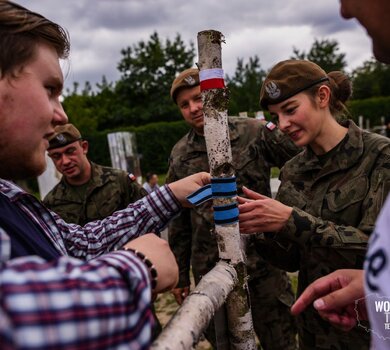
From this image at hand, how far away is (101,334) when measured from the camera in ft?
2.31

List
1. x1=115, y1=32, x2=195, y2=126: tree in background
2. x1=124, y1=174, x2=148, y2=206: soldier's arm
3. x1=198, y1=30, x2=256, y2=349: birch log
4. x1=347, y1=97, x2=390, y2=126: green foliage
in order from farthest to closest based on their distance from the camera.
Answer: x1=115, y1=32, x2=195, y2=126: tree in background → x1=347, y1=97, x2=390, y2=126: green foliage → x1=124, y1=174, x2=148, y2=206: soldier's arm → x1=198, y1=30, x2=256, y2=349: birch log

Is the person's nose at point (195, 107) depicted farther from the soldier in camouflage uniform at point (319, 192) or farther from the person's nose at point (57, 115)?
the person's nose at point (57, 115)

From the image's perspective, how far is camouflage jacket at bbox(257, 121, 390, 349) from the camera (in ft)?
5.99

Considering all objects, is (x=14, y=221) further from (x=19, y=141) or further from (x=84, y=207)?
(x=84, y=207)

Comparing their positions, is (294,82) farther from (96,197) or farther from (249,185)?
(96,197)

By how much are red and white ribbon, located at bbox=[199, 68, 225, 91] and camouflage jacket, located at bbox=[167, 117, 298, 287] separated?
1.47m

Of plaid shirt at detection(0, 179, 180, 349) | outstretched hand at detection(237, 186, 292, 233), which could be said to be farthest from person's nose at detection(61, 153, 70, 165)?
plaid shirt at detection(0, 179, 180, 349)

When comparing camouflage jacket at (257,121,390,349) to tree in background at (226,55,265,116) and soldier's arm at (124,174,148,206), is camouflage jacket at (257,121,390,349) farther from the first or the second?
tree in background at (226,55,265,116)

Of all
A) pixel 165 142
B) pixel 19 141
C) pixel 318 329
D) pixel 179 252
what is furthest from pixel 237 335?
pixel 165 142

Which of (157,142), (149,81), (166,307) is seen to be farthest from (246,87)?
(166,307)

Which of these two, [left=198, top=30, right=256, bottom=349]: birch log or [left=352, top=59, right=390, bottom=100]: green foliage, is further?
[left=352, top=59, right=390, bottom=100]: green foliage

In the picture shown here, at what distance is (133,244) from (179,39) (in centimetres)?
4334

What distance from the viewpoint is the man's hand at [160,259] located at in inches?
37.6

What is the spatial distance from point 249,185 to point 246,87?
136 feet
